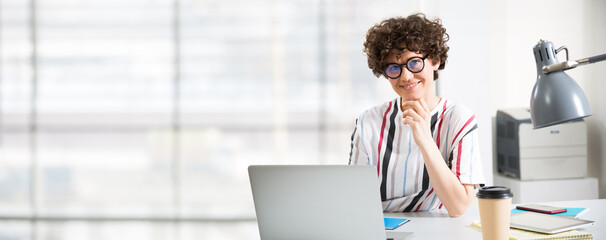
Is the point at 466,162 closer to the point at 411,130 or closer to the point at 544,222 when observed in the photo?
the point at 411,130

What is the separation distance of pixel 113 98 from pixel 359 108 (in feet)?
5.97

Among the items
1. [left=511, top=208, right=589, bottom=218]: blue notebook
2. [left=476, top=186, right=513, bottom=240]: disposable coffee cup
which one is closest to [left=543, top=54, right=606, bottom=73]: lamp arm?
[left=476, top=186, right=513, bottom=240]: disposable coffee cup

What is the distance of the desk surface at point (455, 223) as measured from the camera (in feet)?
5.38

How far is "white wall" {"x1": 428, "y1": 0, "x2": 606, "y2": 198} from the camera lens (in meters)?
4.13

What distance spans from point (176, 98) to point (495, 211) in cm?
355

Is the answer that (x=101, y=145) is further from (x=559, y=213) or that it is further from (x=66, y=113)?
(x=559, y=213)

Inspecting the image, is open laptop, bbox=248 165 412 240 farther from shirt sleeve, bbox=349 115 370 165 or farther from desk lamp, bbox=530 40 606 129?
shirt sleeve, bbox=349 115 370 165

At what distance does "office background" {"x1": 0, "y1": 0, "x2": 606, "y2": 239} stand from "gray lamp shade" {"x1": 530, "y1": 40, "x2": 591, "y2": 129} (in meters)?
3.09

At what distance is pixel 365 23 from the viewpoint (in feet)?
14.8

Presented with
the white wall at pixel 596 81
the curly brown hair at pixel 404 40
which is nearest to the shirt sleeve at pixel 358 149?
the curly brown hair at pixel 404 40

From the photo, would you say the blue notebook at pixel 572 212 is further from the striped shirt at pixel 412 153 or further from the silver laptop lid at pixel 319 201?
the silver laptop lid at pixel 319 201

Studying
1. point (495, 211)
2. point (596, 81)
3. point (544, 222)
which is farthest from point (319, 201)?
point (596, 81)

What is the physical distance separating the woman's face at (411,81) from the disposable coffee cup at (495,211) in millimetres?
596

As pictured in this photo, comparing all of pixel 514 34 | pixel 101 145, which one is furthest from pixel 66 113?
pixel 514 34
